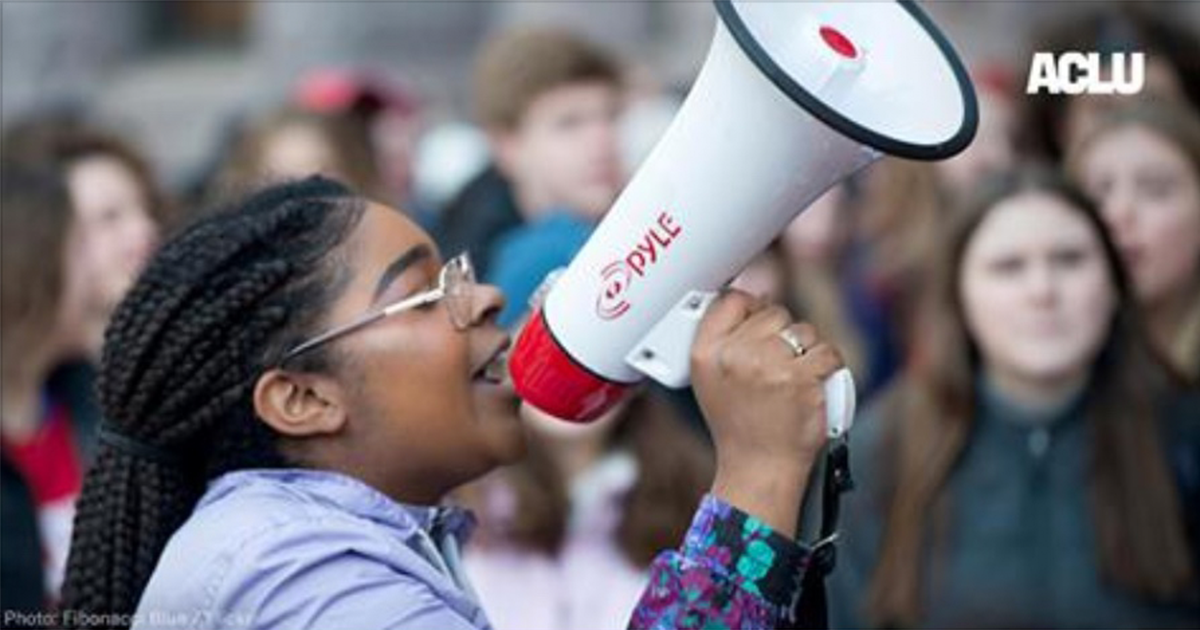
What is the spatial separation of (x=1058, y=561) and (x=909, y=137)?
201 cm

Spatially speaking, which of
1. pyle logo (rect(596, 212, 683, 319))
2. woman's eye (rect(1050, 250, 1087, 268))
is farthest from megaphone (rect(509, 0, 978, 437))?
woman's eye (rect(1050, 250, 1087, 268))

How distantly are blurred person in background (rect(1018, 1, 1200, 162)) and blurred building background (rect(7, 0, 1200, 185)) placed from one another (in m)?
4.43

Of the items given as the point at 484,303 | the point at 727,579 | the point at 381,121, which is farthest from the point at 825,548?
the point at 381,121

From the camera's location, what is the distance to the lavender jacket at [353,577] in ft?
8.61

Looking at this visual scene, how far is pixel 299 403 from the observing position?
2846 mm

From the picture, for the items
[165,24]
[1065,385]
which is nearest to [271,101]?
[165,24]

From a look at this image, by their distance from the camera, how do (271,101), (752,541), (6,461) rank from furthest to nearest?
(271,101) < (6,461) < (752,541)

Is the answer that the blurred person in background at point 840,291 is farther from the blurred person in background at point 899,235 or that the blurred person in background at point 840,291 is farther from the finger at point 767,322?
the finger at point 767,322

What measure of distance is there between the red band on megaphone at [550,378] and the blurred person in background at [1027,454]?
1.77 metres

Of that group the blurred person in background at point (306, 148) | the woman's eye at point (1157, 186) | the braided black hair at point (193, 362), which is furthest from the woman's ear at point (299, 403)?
the blurred person in background at point (306, 148)

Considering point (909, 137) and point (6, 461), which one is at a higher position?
point (909, 137)

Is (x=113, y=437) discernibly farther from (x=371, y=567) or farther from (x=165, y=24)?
(x=165, y=24)

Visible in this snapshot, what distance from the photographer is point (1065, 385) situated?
15.6 ft

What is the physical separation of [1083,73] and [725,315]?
2.43 metres
